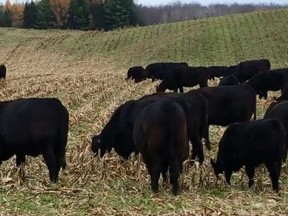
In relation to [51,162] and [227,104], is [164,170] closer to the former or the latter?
[51,162]

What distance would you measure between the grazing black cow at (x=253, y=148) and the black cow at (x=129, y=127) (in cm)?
106

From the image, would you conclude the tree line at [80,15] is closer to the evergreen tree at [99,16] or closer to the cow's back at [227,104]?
the evergreen tree at [99,16]

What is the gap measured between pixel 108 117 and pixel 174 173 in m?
7.89

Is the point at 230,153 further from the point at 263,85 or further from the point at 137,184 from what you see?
the point at 263,85

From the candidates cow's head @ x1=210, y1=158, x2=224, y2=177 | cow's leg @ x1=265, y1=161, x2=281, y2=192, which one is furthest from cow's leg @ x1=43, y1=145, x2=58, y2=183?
cow's leg @ x1=265, y1=161, x2=281, y2=192

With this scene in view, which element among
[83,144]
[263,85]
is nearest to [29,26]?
[263,85]

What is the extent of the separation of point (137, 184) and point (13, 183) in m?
2.08

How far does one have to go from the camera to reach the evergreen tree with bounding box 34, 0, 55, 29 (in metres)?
89.9

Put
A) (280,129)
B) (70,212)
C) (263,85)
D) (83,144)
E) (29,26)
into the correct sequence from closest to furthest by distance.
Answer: (70,212)
(280,129)
(83,144)
(263,85)
(29,26)

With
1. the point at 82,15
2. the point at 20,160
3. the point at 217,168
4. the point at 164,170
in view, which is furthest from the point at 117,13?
the point at 164,170

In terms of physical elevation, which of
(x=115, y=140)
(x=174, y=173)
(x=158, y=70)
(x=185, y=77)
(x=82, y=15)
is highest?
(x=82, y=15)

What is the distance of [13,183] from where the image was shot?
31.3 ft

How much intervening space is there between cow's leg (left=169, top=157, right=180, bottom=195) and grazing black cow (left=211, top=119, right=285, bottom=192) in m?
1.18

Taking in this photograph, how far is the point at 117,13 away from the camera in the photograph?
84.4 m
